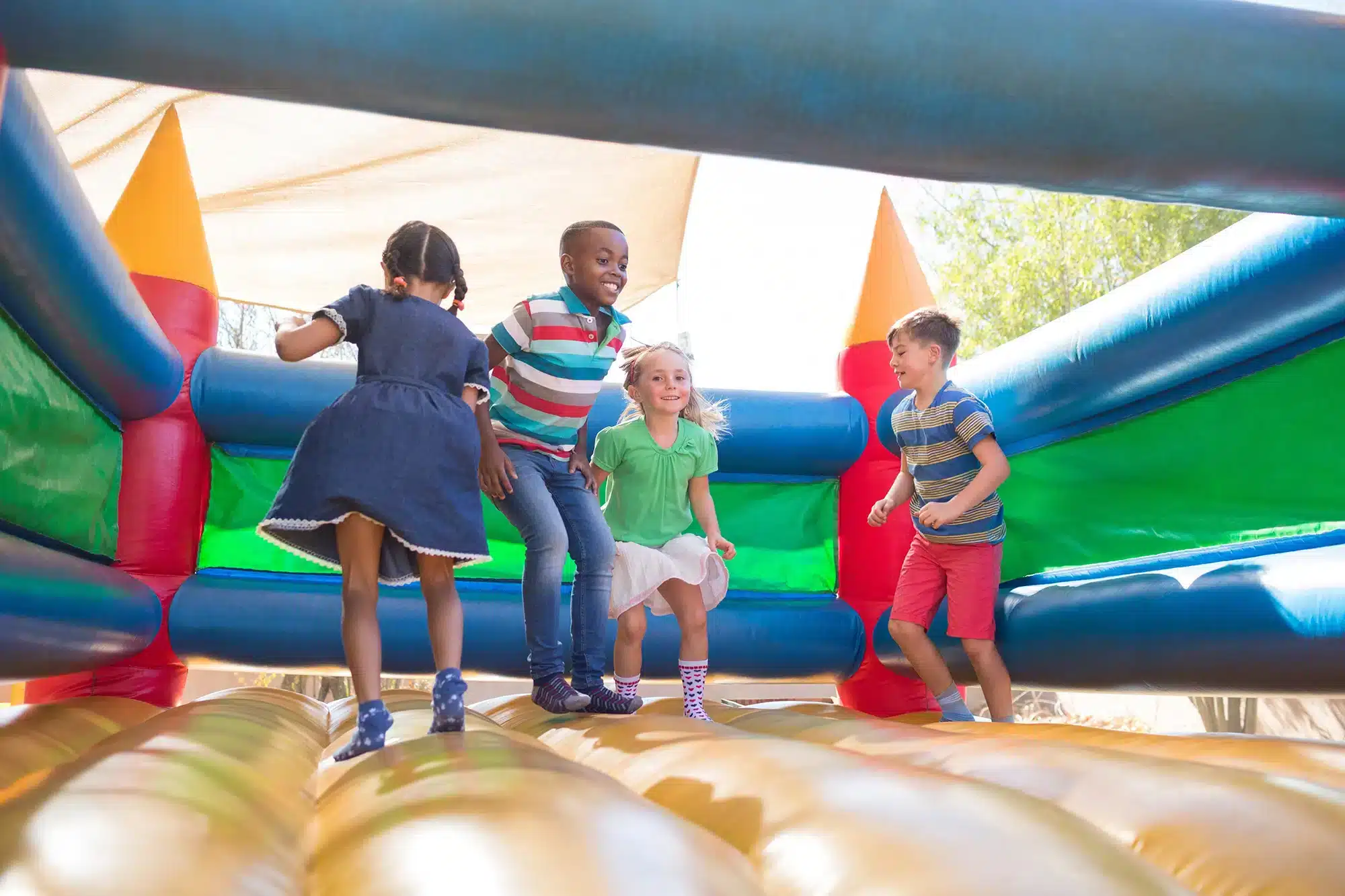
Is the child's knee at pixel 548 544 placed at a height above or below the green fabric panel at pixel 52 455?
below

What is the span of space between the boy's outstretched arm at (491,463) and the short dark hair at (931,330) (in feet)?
3.30

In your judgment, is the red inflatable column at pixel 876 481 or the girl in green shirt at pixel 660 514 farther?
the red inflatable column at pixel 876 481

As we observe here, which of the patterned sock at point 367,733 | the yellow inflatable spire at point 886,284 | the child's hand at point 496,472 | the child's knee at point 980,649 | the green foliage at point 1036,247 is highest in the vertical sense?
the green foliage at point 1036,247

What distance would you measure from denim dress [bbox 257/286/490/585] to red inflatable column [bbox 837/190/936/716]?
61.3 inches

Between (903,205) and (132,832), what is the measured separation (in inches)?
410

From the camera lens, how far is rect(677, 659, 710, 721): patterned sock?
79.5 inches

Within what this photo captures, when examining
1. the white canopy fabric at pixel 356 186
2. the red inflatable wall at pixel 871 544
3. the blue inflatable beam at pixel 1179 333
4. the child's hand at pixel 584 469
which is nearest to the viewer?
the blue inflatable beam at pixel 1179 333

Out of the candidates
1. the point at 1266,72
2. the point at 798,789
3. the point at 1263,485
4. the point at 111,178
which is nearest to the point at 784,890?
the point at 798,789

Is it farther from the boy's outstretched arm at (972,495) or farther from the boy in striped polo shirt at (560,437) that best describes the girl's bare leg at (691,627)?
the boy's outstretched arm at (972,495)

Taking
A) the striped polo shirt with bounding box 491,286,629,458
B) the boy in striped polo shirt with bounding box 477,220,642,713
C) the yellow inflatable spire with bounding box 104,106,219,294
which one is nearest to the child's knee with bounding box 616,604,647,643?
the boy in striped polo shirt with bounding box 477,220,642,713

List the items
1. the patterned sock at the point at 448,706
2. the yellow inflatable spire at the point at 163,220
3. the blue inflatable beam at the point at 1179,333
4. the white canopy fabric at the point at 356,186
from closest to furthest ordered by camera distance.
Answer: the patterned sock at the point at 448,706 < the blue inflatable beam at the point at 1179,333 < the yellow inflatable spire at the point at 163,220 < the white canopy fabric at the point at 356,186

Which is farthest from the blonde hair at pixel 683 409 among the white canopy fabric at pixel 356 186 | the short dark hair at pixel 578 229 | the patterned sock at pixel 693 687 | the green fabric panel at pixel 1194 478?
the white canopy fabric at pixel 356 186

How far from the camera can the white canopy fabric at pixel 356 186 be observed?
3.88 metres

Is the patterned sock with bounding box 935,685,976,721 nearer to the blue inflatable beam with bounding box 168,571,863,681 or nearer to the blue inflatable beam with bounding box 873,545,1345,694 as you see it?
the blue inflatable beam with bounding box 873,545,1345,694
